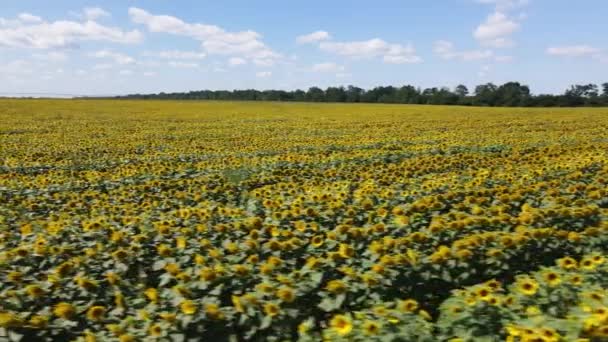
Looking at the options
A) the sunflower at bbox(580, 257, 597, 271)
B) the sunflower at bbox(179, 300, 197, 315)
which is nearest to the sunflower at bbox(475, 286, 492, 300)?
the sunflower at bbox(580, 257, 597, 271)

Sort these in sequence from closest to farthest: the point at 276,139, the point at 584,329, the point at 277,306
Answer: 1. the point at 584,329
2. the point at 277,306
3. the point at 276,139

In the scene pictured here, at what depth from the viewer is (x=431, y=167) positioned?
28.7 ft

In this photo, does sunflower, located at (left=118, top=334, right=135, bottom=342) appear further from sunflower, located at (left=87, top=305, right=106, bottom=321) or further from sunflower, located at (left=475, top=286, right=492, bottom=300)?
sunflower, located at (left=475, top=286, right=492, bottom=300)

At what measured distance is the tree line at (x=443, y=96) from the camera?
55.7 m

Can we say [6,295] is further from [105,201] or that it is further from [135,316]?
[105,201]

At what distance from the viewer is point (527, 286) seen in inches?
122

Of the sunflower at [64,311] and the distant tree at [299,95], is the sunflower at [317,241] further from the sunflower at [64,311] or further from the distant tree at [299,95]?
the distant tree at [299,95]

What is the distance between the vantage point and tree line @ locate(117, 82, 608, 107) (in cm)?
5566

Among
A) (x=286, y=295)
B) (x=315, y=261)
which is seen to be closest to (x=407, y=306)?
(x=286, y=295)

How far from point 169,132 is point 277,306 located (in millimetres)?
18514

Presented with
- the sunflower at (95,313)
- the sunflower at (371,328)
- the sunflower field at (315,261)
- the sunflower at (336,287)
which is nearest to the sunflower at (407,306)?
the sunflower field at (315,261)

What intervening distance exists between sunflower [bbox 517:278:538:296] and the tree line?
5594cm

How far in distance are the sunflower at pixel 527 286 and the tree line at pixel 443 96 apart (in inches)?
2203

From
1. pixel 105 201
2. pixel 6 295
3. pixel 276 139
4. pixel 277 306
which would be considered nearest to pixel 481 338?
pixel 277 306
